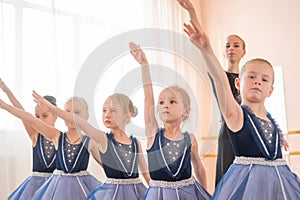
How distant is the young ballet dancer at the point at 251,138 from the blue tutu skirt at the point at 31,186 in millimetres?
951

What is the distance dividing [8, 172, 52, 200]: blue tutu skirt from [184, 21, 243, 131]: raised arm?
3.27ft

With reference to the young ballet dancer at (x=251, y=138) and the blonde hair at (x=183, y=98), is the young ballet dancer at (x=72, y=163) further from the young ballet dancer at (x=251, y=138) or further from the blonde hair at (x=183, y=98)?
the young ballet dancer at (x=251, y=138)

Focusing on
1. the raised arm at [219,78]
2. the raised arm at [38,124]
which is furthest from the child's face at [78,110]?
the raised arm at [219,78]

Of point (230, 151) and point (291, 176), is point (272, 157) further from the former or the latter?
point (230, 151)

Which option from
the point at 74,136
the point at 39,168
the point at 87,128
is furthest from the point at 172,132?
the point at 39,168

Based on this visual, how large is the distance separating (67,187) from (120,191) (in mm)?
284

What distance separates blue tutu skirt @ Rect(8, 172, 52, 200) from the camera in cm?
181

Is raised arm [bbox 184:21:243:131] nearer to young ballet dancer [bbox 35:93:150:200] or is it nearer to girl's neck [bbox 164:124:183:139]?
girl's neck [bbox 164:124:183:139]

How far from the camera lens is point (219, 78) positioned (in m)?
1.16

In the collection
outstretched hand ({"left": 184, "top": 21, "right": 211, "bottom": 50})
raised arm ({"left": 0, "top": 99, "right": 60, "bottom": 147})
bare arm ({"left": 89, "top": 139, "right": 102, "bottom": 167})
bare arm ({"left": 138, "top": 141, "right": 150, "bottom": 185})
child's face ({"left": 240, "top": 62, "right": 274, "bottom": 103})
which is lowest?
bare arm ({"left": 138, "top": 141, "right": 150, "bottom": 185})

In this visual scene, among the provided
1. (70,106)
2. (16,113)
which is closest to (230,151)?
(70,106)

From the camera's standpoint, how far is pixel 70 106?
1808 millimetres

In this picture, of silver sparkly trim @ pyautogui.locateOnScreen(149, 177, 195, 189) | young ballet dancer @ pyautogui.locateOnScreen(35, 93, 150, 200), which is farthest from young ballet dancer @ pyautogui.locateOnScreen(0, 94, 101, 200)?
silver sparkly trim @ pyautogui.locateOnScreen(149, 177, 195, 189)

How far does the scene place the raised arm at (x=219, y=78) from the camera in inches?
43.4
